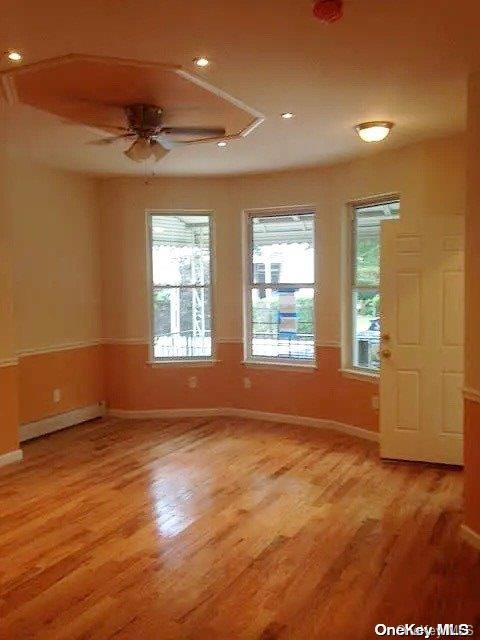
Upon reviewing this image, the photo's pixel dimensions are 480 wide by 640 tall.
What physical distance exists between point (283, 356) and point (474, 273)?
3278 millimetres

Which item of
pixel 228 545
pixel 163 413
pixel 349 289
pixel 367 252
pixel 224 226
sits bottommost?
pixel 228 545

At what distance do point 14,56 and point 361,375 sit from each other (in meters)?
3.96

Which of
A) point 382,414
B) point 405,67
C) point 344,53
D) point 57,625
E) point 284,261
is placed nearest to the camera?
point 57,625

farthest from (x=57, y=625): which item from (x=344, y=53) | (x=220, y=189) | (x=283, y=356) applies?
(x=220, y=189)

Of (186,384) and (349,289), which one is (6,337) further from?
(349,289)

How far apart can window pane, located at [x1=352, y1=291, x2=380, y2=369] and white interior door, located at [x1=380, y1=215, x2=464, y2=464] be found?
742 mm

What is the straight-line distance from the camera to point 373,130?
167 inches

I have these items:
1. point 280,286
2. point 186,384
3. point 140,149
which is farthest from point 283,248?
point 140,149

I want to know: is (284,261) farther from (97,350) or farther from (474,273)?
(474,273)

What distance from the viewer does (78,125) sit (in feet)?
14.0

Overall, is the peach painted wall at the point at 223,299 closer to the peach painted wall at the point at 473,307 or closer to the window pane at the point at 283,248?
the window pane at the point at 283,248

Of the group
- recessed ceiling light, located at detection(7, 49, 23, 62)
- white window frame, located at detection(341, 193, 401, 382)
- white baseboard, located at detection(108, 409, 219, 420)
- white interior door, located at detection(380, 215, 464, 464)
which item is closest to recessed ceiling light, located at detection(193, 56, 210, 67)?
recessed ceiling light, located at detection(7, 49, 23, 62)

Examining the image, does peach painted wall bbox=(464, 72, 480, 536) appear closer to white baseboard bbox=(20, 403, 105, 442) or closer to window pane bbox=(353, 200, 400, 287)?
window pane bbox=(353, 200, 400, 287)

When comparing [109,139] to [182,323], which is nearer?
[109,139]
